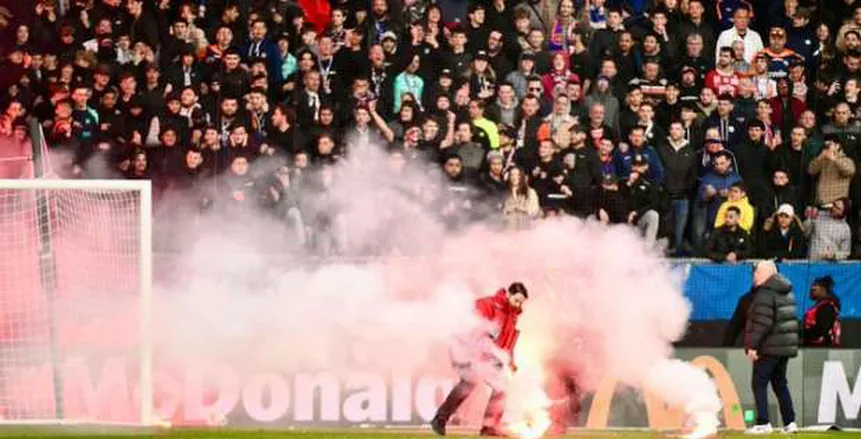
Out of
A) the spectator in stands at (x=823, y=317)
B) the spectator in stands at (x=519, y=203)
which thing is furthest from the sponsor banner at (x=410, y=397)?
the spectator in stands at (x=519, y=203)

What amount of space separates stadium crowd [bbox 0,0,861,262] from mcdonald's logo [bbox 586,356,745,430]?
125cm

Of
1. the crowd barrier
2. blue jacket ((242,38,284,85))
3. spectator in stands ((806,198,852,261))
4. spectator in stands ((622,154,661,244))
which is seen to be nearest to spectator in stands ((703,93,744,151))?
spectator in stands ((622,154,661,244))

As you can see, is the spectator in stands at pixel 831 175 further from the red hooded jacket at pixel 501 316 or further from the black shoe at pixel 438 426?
the black shoe at pixel 438 426

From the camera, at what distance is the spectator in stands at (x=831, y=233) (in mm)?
19484

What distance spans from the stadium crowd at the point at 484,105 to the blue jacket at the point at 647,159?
0.02 m

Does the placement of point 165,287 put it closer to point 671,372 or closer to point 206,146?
point 206,146

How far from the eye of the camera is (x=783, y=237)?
19484 mm

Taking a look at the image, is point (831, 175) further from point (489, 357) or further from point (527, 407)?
point (489, 357)

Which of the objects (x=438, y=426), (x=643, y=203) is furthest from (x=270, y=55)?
(x=438, y=426)

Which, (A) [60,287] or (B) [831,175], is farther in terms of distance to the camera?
(B) [831,175]

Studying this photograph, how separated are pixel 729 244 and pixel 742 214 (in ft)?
1.24

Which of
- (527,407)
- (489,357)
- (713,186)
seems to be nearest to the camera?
(489,357)

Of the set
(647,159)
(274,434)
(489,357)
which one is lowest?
(274,434)

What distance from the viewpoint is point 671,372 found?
60.9 feet
